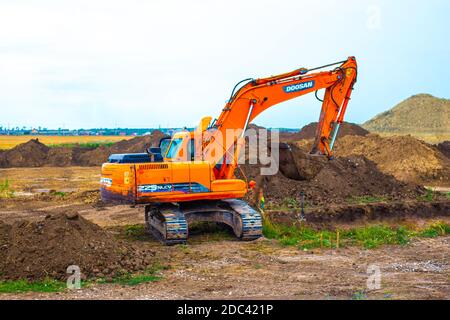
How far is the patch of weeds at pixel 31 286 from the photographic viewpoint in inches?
343

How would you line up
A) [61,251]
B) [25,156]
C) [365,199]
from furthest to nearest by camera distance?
[25,156], [365,199], [61,251]

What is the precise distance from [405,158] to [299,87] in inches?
615

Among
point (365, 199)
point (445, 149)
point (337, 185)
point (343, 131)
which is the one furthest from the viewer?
point (343, 131)

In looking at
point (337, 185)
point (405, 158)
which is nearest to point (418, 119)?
point (405, 158)

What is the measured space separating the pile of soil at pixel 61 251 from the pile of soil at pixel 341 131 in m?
26.4

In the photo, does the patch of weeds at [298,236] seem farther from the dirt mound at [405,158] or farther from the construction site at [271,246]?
the dirt mound at [405,158]

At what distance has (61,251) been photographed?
9.66m

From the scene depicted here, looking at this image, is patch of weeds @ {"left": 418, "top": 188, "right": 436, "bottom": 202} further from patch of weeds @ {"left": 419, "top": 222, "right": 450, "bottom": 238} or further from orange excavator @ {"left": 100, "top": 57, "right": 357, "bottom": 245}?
orange excavator @ {"left": 100, "top": 57, "right": 357, "bottom": 245}

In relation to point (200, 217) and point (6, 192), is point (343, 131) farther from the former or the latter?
point (200, 217)

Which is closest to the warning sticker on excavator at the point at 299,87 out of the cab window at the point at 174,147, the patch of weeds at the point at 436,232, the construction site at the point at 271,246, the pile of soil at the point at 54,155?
the construction site at the point at 271,246
